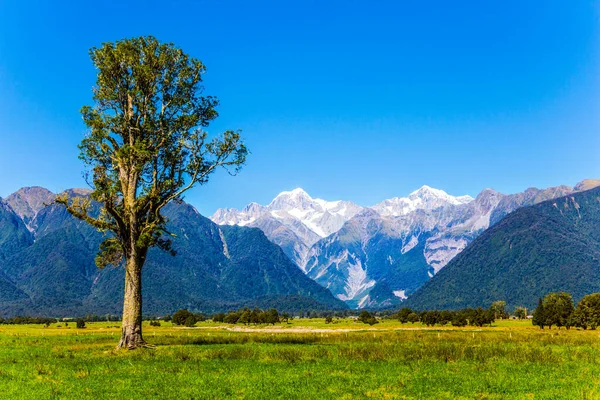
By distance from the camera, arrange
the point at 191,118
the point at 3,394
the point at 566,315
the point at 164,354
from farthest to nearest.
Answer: the point at 566,315, the point at 191,118, the point at 164,354, the point at 3,394

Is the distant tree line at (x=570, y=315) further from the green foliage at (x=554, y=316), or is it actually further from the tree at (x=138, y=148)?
the tree at (x=138, y=148)

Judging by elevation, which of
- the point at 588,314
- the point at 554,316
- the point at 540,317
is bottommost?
the point at 540,317

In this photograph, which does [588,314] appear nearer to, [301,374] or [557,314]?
[557,314]

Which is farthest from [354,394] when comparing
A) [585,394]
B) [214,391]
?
[585,394]

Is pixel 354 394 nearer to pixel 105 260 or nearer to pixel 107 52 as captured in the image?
pixel 105 260

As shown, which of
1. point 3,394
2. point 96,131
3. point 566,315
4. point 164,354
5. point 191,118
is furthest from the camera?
point 566,315

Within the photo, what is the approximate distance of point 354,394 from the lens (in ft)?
77.9

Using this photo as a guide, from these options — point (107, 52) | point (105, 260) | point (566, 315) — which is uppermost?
point (107, 52)

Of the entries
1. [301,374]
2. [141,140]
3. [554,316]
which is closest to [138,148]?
[141,140]

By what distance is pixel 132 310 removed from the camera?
148 feet

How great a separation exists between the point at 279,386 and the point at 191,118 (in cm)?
3253

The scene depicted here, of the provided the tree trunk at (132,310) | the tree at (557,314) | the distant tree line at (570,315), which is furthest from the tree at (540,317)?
the tree trunk at (132,310)

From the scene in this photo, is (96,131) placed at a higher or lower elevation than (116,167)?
higher

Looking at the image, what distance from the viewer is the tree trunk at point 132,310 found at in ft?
146
